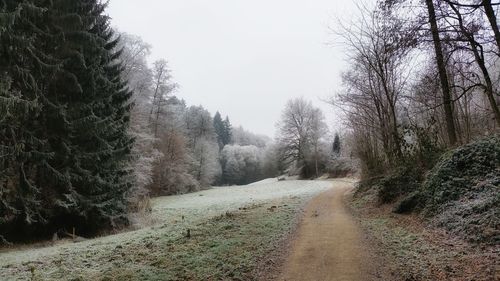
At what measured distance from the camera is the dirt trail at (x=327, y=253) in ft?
23.3

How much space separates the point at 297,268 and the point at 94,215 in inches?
433

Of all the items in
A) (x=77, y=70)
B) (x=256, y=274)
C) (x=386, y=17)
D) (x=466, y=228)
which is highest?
(x=77, y=70)

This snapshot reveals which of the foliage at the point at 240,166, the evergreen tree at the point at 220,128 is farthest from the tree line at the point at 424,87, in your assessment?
the evergreen tree at the point at 220,128

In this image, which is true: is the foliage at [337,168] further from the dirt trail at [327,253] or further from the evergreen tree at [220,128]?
the evergreen tree at [220,128]

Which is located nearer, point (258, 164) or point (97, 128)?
point (97, 128)

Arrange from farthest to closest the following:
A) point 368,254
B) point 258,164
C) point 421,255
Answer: point 258,164 → point 368,254 → point 421,255

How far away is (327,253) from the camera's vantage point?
8.38 m

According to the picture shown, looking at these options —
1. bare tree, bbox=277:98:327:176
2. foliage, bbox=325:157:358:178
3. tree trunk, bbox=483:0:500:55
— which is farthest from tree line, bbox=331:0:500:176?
bare tree, bbox=277:98:327:176

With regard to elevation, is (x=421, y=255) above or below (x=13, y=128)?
below

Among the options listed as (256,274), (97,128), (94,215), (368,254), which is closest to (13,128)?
(97,128)

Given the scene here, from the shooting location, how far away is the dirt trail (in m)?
7.11

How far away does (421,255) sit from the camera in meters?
7.44

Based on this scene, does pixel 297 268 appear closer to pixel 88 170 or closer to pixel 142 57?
pixel 88 170

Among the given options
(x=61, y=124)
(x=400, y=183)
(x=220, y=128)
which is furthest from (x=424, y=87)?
(x=220, y=128)
